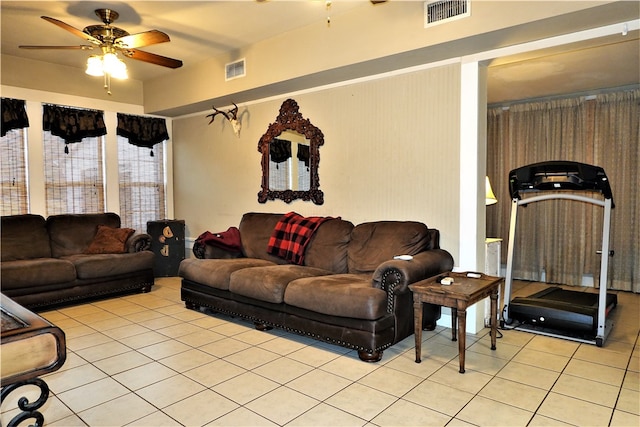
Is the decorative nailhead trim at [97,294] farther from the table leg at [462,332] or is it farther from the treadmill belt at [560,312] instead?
the treadmill belt at [560,312]

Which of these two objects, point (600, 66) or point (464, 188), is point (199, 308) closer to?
point (464, 188)

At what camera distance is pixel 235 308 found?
3.91 metres

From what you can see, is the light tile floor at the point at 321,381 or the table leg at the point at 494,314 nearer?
the light tile floor at the point at 321,381

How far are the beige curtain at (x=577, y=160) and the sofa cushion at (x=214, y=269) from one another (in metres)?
3.78

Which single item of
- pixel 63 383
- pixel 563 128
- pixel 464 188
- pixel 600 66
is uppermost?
pixel 600 66

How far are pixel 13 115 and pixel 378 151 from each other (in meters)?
4.45

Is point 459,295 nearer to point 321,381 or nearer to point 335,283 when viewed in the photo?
point 335,283

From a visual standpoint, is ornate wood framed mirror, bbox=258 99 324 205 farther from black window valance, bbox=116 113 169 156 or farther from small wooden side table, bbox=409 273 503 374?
black window valance, bbox=116 113 169 156

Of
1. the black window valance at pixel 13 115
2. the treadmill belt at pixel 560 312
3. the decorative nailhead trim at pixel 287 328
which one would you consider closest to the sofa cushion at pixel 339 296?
the decorative nailhead trim at pixel 287 328

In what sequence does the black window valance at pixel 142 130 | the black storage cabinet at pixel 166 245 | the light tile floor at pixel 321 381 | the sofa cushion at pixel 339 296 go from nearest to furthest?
the light tile floor at pixel 321 381, the sofa cushion at pixel 339 296, the black storage cabinet at pixel 166 245, the black window valance at pixel 142 130

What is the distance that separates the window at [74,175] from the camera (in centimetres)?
541

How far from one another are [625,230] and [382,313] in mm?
4037

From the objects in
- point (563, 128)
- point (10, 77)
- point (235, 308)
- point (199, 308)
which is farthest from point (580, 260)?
point (10, 77)

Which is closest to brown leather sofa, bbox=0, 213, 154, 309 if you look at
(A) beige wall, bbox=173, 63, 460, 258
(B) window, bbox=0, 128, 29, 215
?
(B) window, bbox=0, 128, 29, 215
